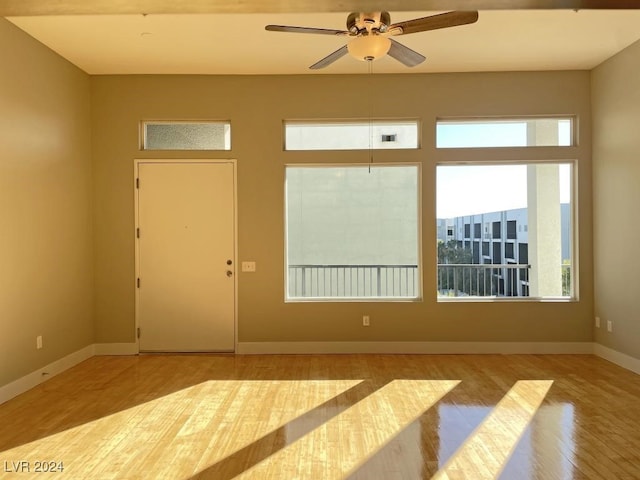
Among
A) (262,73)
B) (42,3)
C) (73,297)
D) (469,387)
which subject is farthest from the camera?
(262,73)

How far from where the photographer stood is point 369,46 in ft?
11.2

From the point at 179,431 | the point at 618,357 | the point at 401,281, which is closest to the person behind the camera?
the point at 179,431

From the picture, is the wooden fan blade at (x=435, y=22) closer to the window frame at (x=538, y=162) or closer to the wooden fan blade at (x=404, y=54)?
the wooden fan blade at (x=404, y=54)

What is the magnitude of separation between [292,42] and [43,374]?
402 centimetres

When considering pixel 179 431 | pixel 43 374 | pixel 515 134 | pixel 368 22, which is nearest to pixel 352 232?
pixel 515 134

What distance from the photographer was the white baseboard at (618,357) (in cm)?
513

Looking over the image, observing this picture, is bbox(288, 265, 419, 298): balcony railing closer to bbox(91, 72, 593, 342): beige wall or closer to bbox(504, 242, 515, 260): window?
bbox(91, 72, 593, 342): beige wall

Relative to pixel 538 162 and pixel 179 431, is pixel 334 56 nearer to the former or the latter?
pixel 179 431

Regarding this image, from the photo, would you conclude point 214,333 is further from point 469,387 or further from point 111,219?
point 469,387

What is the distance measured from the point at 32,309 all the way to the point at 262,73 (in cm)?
348

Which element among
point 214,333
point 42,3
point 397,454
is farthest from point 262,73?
point 397,454

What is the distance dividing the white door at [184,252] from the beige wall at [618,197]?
4205mm

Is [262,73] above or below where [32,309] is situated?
above

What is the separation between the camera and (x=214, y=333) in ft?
19.9
